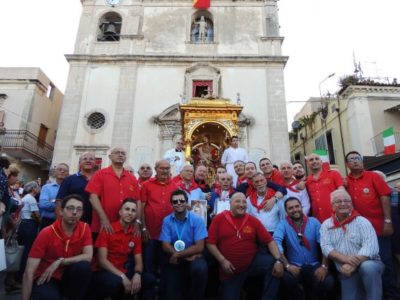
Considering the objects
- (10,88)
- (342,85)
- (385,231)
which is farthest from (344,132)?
(10,88)

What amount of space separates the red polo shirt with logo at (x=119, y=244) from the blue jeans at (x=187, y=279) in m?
0.51

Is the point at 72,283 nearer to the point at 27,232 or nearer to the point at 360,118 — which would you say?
the point at 27,232

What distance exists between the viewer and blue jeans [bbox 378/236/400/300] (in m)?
3.73

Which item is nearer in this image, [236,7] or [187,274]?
[187,274]

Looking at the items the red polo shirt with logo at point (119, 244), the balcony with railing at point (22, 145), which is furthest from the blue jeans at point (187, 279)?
the balcony with railing at point (22, 145)

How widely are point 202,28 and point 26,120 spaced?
36.6 ft

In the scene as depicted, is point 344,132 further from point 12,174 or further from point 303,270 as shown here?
point 12,174

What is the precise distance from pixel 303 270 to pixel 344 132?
636 inches

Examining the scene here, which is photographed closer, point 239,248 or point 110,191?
point 239,248

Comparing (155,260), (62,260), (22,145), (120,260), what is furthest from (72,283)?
(22,145)

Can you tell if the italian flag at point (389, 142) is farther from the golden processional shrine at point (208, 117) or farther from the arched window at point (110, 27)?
the arched window at point (110, 27)

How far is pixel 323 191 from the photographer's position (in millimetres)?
4598

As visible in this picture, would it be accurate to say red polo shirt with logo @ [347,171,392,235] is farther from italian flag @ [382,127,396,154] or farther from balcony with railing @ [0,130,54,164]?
balcony with railing @ [0,130,54,164]

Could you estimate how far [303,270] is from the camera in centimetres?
370
